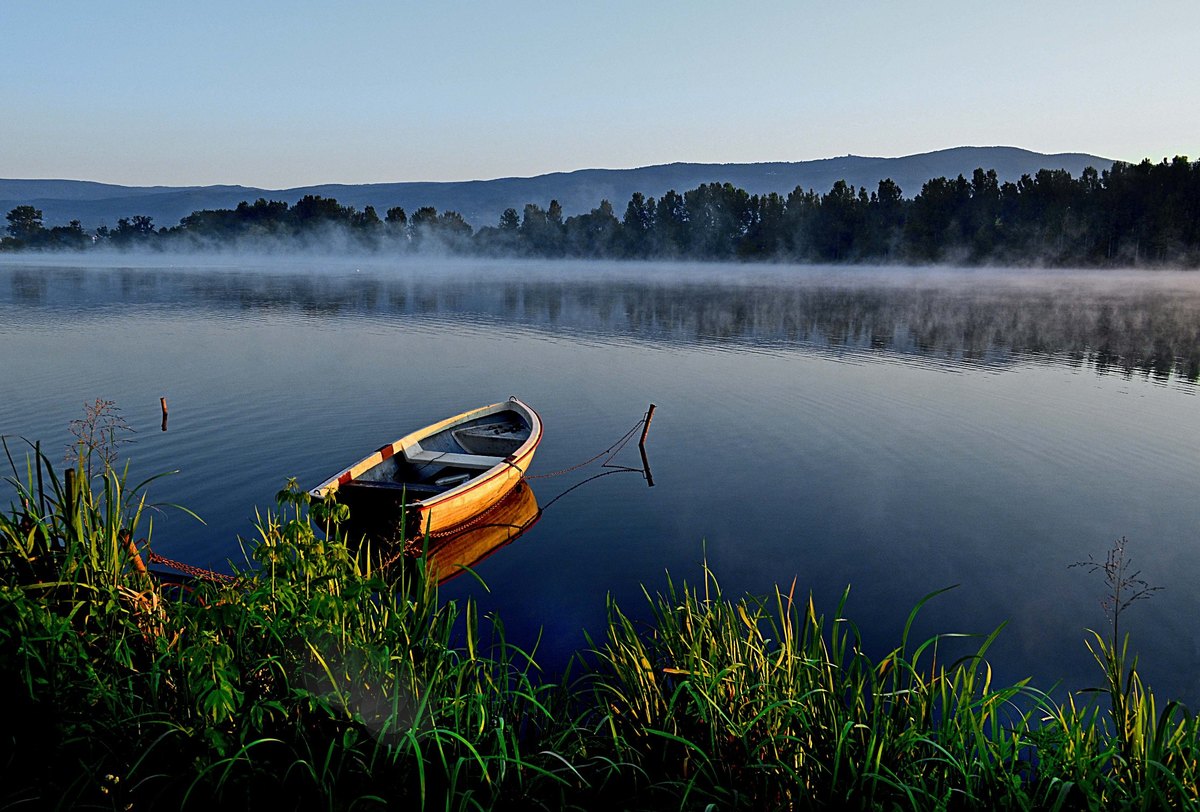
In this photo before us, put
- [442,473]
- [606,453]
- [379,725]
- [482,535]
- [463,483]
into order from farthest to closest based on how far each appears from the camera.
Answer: [606,453] → [442,473] → [482,535] → [463,483] → [379,725]

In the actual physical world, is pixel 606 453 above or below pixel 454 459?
below

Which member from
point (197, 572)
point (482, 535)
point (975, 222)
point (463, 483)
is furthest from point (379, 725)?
point (975, 222)

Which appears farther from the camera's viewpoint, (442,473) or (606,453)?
(606,453)

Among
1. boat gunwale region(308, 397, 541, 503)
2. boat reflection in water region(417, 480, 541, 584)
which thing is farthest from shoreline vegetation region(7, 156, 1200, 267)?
boat reflection in water region(417, 480, 541, 584)

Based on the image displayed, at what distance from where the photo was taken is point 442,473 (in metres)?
16.6

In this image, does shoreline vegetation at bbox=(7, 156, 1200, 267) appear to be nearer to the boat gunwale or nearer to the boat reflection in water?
the boat gunwale

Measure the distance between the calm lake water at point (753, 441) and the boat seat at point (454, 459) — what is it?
5.78 ft

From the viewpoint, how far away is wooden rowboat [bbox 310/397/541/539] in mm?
13523

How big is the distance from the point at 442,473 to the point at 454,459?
52 centimetres

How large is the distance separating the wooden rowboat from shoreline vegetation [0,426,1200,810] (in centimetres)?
499

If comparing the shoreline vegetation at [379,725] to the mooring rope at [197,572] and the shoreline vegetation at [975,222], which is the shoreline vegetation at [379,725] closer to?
the mooring rope at [197,572]

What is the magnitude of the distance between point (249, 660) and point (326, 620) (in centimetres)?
59

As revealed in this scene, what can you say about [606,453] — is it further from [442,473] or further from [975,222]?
[975,222]

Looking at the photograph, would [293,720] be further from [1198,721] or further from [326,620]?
[1198,721]
